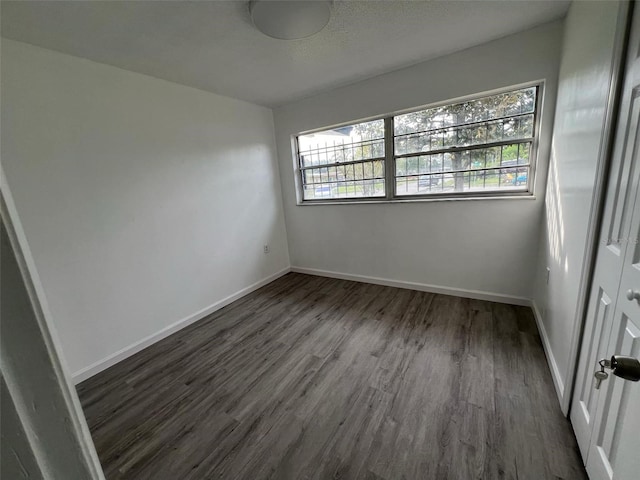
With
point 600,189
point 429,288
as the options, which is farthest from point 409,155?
point 600,189

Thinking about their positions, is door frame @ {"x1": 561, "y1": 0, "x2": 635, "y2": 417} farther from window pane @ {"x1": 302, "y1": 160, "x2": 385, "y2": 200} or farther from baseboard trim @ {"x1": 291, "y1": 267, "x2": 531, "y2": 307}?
window pane @ {"x1": 302, "y1": 160, "x2": 385, "y2": 200}

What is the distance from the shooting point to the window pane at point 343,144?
10.5 ft

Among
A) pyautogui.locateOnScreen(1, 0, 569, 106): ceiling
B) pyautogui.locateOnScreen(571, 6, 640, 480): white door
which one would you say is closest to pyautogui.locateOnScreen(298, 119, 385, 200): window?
pyautogui.locateOnScreen(1, 0, 569, 106): ceiling

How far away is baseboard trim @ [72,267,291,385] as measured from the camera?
216cm

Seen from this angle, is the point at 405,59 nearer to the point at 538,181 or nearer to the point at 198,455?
the point at 538,181

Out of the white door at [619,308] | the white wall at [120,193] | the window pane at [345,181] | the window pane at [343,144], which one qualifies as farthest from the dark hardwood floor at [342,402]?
the window pane at [343,144]

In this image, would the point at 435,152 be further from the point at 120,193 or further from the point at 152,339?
the point at 152,339

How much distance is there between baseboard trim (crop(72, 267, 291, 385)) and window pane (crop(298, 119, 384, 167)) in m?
1.93

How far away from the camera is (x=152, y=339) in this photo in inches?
100

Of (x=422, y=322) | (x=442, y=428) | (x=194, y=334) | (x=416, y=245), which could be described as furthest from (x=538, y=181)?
(x=194, y=334)

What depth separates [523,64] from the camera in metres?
2.25

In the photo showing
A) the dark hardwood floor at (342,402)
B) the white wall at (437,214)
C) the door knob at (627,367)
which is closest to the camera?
the door knob at (627,367)

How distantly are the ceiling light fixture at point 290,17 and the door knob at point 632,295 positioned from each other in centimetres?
205

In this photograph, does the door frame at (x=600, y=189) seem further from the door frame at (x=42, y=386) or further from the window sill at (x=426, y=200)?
the door frame at (x=42, y=386)
